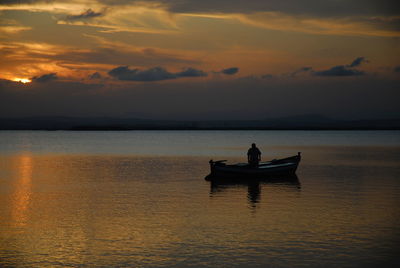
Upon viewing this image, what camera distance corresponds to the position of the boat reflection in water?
109 ft

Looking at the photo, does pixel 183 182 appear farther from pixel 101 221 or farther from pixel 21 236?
pixel 21 236

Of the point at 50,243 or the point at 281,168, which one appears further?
the point at 281,168

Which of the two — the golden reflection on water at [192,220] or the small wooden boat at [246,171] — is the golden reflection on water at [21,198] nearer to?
the golden reflection on water at [192,220]

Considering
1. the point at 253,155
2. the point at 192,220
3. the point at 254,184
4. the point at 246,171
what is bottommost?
the point at 254,184

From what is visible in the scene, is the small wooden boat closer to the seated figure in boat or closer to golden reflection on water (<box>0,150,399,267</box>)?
the seated figure in boat

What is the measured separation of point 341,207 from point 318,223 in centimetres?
502

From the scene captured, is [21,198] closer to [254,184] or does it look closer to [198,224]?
[198,224]

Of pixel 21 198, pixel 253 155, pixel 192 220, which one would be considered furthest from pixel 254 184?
pixel 21 198

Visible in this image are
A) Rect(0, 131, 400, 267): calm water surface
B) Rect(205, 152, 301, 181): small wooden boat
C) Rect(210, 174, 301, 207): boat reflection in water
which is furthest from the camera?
Rect(205, 152, 301, 181): small wooden boat

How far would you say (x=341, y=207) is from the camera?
26609 mm

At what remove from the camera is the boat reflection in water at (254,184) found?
109ft

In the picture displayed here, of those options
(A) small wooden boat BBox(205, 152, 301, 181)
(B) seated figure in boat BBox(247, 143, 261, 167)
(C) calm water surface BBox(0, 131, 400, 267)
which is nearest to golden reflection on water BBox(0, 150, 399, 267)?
(C) calm water surface BBox(0, 131, 400, 267)

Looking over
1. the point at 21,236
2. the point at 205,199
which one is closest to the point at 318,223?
the point at 205,199

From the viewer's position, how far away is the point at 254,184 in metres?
38.6
